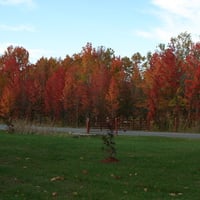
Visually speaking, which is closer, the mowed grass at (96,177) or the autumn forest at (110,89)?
the mowed grass at (96,177)

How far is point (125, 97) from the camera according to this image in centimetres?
4591

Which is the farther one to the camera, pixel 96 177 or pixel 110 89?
pixel 110 89

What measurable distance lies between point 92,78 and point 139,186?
125 feet

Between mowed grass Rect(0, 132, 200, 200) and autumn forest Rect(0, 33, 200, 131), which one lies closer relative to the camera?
mowed grass Rect(0, 132, 200, 200)

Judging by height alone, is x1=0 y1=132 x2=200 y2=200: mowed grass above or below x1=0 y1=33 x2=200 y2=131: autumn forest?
below

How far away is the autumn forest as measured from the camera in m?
39.4

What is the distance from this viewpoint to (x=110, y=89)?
43.6 meters

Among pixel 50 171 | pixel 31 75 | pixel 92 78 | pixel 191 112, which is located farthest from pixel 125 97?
pixel 50 171

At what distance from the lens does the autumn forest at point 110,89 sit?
39375 millimetres

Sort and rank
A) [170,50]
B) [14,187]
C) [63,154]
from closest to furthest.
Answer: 1. [14,187]
2. [63,154]
3. [170,50]

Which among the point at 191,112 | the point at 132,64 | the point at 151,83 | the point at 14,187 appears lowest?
the point at 14,187

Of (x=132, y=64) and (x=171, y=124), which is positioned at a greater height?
(x=132, y=64)

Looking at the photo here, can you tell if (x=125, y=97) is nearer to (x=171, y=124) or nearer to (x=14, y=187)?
(x=171, y=124)

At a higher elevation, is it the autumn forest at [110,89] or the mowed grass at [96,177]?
the autumn forest at [110,89]
